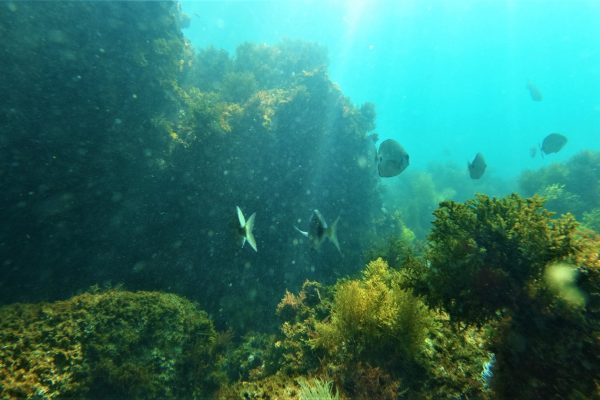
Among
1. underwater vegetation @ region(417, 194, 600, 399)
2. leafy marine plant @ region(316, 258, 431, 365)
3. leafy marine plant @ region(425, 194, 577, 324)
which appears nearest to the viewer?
underwater vegetation @ region(417, 194, 600, 399)

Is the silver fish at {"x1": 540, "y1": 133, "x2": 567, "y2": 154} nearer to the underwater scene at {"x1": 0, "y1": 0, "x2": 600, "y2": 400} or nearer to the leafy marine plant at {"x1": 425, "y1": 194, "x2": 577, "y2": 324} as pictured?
the underwater scene at {"x1": 0, "y1": 0, "x2": 600, "y2": 400}

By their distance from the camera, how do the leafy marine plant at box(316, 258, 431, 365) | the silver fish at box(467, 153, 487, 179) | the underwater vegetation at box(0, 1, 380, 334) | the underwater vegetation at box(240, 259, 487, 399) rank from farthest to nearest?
the underwater vegetation at box(0, 1, 380, 334) → the silver fish at box(467, 153, 487, 179) → the leafy marine plant at box(316, 258, 431, 365) → the underwater vegetation at box(240, 259, 487, 399)

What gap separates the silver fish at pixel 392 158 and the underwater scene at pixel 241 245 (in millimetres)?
34

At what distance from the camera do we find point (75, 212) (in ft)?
27.7

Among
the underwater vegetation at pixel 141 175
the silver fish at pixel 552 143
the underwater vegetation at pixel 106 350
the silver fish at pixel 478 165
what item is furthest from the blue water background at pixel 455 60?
the underwater vegetation at pixel 106 350

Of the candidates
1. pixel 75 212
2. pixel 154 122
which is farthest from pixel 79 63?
pixel 75 212

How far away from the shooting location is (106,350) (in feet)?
15.5

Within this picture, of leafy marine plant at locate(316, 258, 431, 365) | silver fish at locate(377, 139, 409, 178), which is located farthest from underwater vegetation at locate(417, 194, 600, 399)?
silver fish at locate(377, 139, 409, 178)

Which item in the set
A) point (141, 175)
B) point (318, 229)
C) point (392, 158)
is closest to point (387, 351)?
point (318, 229)

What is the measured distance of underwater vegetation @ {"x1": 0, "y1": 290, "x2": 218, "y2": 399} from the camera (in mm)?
4113

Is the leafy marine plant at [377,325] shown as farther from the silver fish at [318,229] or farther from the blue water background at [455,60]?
the blue water background at [455,60]

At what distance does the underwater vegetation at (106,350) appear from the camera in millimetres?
4113

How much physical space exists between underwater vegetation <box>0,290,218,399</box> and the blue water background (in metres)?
17.0

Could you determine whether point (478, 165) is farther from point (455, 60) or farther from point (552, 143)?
point (455, 60)
